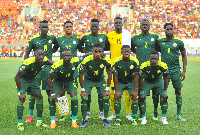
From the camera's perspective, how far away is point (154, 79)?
6.96 meters

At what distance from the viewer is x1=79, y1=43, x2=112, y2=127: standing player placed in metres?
6.57

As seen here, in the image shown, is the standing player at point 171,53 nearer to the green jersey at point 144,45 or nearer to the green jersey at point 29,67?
the green jersey at point 144,45

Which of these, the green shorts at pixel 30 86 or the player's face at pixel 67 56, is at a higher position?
the player's face at pixel 67 56

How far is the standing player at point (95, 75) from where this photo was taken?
6566 millimetres

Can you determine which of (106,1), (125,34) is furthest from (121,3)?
(125,34)

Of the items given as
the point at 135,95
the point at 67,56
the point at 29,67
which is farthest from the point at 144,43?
the point at 29,67

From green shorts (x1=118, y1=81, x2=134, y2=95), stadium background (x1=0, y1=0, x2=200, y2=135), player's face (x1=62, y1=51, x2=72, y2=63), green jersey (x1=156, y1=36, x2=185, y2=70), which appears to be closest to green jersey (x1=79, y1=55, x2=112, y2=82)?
player's face (x1=62, y1=51, x2=72, y2=63)

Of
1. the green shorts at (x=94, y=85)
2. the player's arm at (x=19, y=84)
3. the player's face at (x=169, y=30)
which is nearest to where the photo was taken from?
the player's arm at (x=19, y=84)

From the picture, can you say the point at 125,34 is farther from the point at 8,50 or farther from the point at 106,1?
the point at 106,1

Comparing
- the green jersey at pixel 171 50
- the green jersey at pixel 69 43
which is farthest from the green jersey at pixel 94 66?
the green jersey at pixel 171 50

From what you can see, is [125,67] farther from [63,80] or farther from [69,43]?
[69,43]

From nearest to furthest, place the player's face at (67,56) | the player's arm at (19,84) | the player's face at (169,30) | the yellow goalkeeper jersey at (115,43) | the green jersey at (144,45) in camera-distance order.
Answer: the player's arm at (19,84) < the player's face at (67,56) < the player's face at (169,30) < the green jersey at (144,45) < the yellow goalkeeper jersey at (115,43)

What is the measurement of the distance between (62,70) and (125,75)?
1.52 metres

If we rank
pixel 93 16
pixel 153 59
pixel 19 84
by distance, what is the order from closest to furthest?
pixel 19 84
pixel 153 59
pixel 93 16
